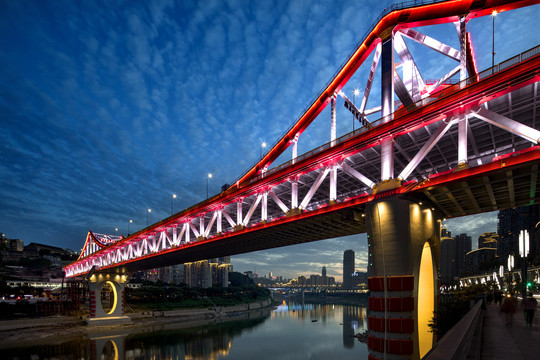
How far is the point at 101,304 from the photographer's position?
2549 inches

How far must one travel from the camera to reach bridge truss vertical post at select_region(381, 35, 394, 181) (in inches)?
746

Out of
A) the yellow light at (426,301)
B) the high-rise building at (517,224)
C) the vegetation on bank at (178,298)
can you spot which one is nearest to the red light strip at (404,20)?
the yellow light at (426,301)

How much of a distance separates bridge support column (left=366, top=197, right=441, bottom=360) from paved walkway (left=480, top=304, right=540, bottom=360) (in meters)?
3.37

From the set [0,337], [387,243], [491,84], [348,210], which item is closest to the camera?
[491,84]

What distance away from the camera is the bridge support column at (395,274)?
1673 cm

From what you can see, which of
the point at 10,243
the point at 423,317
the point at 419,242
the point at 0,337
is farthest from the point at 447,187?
the point at 10,243

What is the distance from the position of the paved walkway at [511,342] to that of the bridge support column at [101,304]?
212 feet

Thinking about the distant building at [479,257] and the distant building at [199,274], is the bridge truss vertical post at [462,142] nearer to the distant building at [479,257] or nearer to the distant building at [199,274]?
the distant building at [479,257]

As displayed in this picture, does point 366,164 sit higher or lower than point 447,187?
higher

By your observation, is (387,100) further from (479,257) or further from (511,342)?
(479,257)

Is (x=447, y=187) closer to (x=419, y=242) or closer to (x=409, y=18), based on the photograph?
(x=419, y=242)

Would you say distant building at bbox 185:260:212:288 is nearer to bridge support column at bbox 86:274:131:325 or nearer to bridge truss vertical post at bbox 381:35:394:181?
bridge support column at bbox 86:274:131:325

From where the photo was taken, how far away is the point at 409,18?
2308 cm

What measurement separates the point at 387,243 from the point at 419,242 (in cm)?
177
